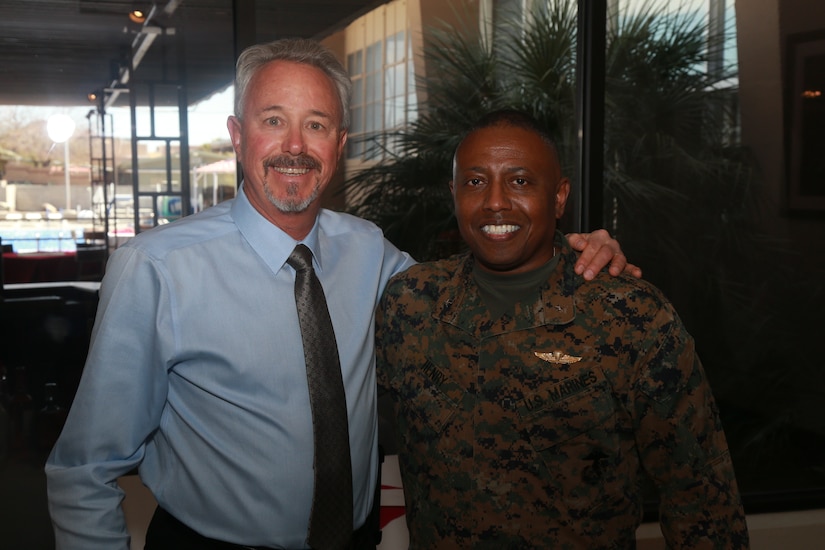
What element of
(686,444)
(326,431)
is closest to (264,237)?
(326,431)

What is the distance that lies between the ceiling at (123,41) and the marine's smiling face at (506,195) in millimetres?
1450

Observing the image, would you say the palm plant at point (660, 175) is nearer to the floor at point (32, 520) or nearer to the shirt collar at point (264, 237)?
the floor at point (32, 520)

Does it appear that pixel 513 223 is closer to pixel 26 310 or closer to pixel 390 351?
pixel 390 351

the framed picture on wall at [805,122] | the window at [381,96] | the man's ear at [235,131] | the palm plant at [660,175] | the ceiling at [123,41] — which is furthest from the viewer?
the framed picture on wall at [805,122]

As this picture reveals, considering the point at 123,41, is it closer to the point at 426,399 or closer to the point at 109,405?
the point at 109,405

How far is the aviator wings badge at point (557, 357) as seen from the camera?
1.57m

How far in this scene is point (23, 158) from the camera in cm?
282

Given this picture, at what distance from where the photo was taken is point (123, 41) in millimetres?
2838

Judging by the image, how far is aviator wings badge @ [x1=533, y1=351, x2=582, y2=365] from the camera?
1571 mm

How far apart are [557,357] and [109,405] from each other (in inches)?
32.9

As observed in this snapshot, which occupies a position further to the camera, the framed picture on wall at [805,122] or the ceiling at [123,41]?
the framed picture on wall at [805,122]

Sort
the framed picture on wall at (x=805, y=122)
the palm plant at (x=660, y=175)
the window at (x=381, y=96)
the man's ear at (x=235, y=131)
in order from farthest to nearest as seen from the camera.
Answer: the framed picture on wall at (x=805, y=122) < the palm plant at (x=660, y=175) < the window at (x=381, y=96) < the man's ear at (x=235, y=131)

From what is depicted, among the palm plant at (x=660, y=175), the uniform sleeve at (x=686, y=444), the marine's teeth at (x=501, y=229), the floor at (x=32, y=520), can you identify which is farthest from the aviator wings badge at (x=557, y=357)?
the floor at (x=32, y=520)

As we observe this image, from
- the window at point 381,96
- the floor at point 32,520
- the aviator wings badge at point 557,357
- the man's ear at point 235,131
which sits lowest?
the floor at point 32,520
